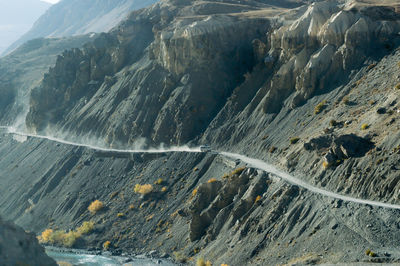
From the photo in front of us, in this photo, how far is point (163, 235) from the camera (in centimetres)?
7388

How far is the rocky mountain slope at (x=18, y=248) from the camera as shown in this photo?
39906mm

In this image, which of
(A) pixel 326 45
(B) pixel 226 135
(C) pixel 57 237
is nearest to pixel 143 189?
(C) pixel 57 237

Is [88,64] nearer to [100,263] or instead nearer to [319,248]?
[100,263]

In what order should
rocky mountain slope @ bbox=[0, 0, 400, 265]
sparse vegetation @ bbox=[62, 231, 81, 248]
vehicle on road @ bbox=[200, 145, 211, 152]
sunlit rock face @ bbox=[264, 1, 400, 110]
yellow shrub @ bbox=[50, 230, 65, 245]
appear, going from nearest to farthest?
1. rocky mountain slope @ bbox=[0, 0, 400, 265]
2. sunlit rock face @ bbox=[264, 1, 400, 110]
3. sparse vegetation @ bbox=[62, 231, 81, 248]
4. yellow shrub @ bbox=[50, 230, 65, 245]
5. vehicle on road @ bbox=[200, 145, 211, 152]

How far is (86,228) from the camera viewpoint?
3258 inches

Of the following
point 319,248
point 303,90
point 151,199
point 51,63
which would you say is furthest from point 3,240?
point 51,63

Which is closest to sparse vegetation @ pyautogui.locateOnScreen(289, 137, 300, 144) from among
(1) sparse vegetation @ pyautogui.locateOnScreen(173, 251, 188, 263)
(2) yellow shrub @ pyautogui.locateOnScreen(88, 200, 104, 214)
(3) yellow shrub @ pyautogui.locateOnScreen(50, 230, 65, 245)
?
(1) sparse vegetation @ pyautogui.locateOnScreen(173, 251, 188, 263)

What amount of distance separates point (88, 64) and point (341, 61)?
66.9 metres

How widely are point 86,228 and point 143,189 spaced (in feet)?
33.2

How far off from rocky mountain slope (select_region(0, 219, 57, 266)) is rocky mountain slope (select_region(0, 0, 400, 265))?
71.0ft

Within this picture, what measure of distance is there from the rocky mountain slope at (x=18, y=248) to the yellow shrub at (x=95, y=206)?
1680 inches

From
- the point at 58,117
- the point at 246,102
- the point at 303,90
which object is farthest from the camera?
the point at 58,117

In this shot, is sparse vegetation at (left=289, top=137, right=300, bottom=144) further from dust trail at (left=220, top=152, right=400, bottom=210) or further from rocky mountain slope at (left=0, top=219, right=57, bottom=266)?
rocky mountain slope at (left=0, top=219, right=57, bottom=266)

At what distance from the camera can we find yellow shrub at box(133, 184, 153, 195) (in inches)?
3292
